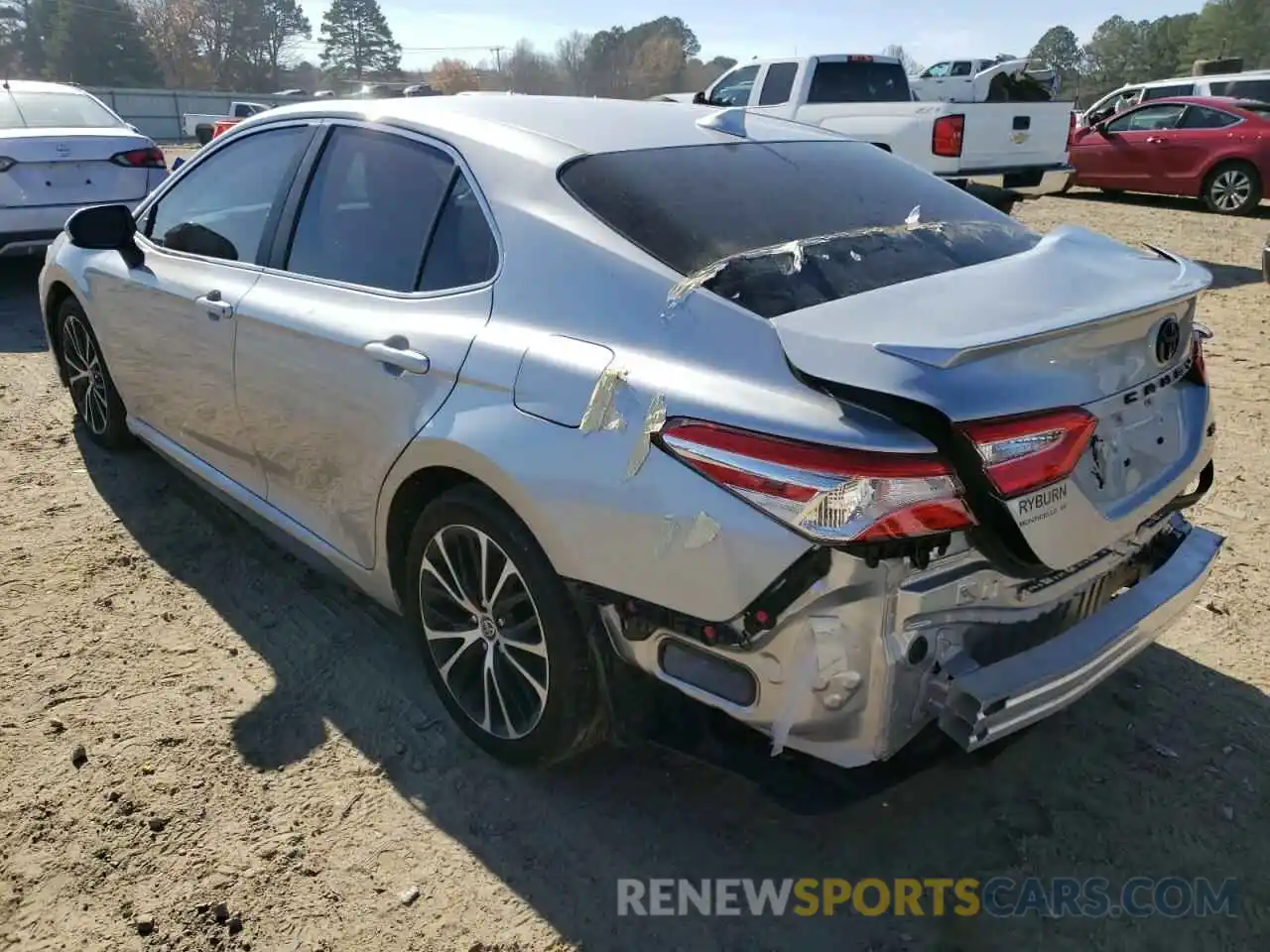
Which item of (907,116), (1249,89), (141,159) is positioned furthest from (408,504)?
(1249,89)

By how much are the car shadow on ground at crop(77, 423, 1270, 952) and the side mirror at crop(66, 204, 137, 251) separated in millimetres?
1964

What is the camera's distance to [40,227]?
776 cm

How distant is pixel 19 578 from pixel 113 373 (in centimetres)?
107

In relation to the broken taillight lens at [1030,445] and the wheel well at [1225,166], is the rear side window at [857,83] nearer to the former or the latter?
the wheel well at [1225,166]

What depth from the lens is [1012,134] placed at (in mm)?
11211

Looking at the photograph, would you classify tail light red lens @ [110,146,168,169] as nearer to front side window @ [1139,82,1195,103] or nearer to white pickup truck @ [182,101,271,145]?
front side window @ [1139,82,1195,103]

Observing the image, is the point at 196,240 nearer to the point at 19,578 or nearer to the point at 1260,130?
the point at 19,578

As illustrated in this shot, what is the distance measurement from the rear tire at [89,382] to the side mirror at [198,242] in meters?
0.91

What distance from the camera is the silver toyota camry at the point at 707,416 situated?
195cm

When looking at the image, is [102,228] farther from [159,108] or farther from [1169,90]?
[159,108]

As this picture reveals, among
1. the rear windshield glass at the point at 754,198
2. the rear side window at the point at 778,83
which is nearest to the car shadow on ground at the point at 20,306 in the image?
the rear windshield glass at the point at 754,198

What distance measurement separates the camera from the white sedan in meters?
7.66

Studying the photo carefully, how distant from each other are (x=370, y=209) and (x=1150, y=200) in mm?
15514

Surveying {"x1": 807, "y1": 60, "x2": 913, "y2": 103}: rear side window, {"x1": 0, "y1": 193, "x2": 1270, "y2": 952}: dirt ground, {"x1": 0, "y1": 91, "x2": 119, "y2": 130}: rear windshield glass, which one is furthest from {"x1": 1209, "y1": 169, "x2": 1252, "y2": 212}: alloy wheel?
{"x1": 0, "y1": 91, "x2": 119, "y2": 130}: rear windshield glass
